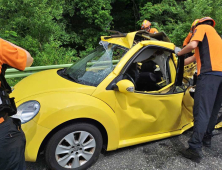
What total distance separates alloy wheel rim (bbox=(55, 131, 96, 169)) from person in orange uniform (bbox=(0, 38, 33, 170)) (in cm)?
66

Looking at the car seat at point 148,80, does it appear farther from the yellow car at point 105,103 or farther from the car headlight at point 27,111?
the car headlight at point 27,111

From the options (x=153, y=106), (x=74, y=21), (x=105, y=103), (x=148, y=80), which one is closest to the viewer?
(x=105, y=103)

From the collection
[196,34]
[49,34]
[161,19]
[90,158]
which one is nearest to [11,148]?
[90,158]

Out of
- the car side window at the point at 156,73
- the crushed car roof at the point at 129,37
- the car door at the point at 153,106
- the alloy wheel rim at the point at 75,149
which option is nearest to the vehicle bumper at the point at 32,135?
the alloy wheel rim at the point at 75,149

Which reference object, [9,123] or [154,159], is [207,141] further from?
[9,123]

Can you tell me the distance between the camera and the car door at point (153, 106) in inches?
97.1

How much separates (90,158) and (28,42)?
5005mm

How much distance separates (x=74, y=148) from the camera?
7.37ft

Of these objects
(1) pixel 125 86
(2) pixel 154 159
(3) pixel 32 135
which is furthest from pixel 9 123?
(2) pixel 154 159

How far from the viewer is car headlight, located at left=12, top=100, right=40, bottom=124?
2.03 meters

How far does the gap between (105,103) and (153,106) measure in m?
0.74

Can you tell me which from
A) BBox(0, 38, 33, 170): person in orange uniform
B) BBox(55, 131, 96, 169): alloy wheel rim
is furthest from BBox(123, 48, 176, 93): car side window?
BBox(0, 38, 33, 170): person in orange uniform

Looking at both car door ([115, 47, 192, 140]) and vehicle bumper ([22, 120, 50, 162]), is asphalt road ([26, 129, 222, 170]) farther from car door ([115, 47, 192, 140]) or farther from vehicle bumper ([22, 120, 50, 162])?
vehicle bumper ([22, 120, 50, 162])

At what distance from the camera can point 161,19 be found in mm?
10578
